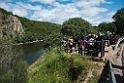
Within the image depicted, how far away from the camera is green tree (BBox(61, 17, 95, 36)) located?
6375cm

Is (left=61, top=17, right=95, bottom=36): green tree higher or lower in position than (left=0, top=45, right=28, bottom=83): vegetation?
higher

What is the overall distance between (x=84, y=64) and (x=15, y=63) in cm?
1305

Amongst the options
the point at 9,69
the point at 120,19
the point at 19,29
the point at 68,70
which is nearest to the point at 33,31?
the point at 19,29

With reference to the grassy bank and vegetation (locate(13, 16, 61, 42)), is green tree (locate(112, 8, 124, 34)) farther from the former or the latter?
vegetation (locate(13, 16, 61, 42))

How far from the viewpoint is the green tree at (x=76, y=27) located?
63750 millimetres

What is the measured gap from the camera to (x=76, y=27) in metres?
64.9

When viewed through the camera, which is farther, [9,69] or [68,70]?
[9,69]

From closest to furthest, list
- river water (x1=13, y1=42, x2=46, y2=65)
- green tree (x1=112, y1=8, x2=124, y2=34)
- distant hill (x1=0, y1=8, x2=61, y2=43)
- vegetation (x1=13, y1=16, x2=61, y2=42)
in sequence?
river water (x1=13, y1=42, x2=46, y2=65) < green tree (x1=112, y1=8, x2=124, y2=34) < distant hill (x1=0, y1=8, x2=61, y2=43) < vegetation (x1=13, y1=16, x2=61, y2=42)

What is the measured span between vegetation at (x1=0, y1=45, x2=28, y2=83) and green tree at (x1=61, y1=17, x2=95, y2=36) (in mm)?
42117

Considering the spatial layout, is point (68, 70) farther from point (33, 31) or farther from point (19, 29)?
point (33, 31)

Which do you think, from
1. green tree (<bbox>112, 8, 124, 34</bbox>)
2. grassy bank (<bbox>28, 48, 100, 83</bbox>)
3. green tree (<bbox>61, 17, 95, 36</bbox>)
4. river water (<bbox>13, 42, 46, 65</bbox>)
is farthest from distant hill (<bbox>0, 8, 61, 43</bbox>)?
grassy bank (<bbox>28, 48, 100, 83</bbox>)

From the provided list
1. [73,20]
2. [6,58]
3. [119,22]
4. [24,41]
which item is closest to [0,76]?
[6,58]

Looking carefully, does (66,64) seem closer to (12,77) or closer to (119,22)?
(12,77)

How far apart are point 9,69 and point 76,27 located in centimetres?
4641
